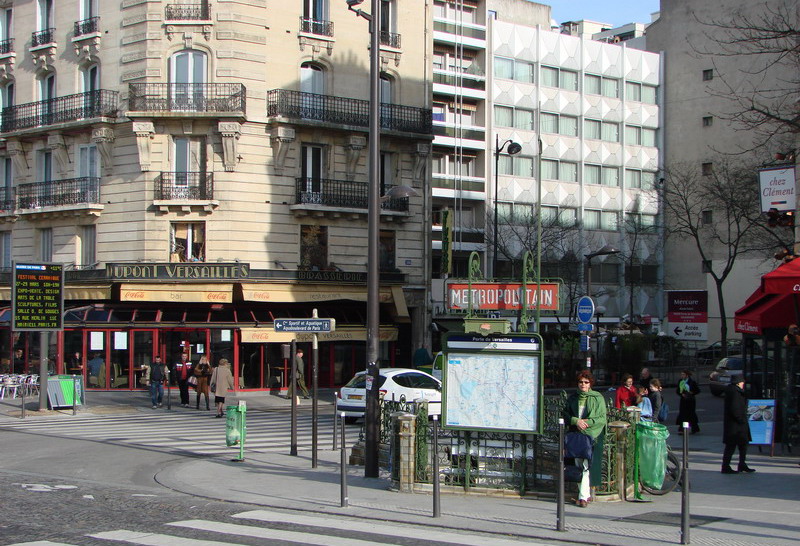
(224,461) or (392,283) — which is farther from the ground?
(392,283)

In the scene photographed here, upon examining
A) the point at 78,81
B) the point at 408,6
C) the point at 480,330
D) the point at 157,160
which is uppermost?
the point at 408,6

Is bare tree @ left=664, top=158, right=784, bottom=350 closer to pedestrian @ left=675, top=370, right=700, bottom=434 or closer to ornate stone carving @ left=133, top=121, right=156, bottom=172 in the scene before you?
pedestrian @ left=675, top=370, right=700, bottom=434

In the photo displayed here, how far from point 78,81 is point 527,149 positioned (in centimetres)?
3382

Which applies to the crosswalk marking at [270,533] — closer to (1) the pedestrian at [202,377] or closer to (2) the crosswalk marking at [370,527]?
(2) the crosswalk marking at [370,527]

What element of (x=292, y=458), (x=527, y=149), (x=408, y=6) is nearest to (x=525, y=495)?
(x=292, y=458)

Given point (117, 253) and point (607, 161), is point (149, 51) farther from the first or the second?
point (607, 161)

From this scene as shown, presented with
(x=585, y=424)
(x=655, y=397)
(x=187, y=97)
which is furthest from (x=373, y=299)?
(x=187, y=97)

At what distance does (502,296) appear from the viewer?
531 inches

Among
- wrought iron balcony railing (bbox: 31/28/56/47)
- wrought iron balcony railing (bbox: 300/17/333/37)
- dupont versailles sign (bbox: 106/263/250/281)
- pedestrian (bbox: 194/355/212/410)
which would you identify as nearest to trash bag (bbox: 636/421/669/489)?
pedestrian (bbox: 194/355/212/410)

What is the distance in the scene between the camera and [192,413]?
27.9 m

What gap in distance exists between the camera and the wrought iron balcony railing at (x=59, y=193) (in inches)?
1426

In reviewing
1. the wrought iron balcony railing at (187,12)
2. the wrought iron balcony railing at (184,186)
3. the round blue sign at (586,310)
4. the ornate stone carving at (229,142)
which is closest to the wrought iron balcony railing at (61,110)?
the wrought iron balcony railing at (184,186)

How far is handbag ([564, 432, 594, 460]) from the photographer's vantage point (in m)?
11.9

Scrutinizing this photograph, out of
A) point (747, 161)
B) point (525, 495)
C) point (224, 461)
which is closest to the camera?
point (525, 495)
